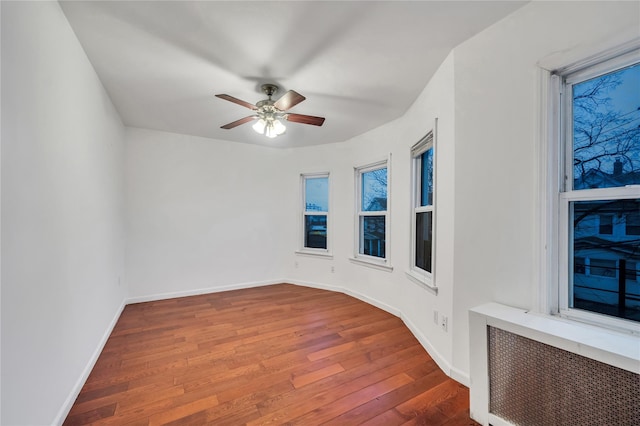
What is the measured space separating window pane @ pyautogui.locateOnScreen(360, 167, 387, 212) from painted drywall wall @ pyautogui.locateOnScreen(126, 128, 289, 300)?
1.46 m

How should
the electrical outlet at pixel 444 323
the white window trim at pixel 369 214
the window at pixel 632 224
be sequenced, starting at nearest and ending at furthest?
the window at pixel 632 224 < the electrical outlet at pixel 444 323 < the white window trim at pixel 369 214

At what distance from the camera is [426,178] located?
276 cm

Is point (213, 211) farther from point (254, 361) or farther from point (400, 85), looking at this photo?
point (400, 85)

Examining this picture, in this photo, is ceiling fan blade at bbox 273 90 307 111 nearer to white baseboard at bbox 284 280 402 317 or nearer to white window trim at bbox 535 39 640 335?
white window trim at bbox 535 39 640 335

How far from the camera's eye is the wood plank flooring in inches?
62.7

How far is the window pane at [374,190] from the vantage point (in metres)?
3.64

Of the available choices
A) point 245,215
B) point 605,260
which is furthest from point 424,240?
point 245,215

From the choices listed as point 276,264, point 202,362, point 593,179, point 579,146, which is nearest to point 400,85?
point 579,146

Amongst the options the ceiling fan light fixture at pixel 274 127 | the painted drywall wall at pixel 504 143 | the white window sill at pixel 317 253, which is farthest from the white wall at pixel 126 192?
the ceiling fan light fixture at pixel 274 127

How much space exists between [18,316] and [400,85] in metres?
2.92

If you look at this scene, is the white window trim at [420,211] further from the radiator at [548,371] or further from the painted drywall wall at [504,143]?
the radiator at [548,371]

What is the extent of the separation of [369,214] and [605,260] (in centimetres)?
258

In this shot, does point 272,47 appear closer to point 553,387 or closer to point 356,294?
point 553,387

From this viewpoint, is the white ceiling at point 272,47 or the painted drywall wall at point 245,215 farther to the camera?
the painted drywall wall at point 245,215
